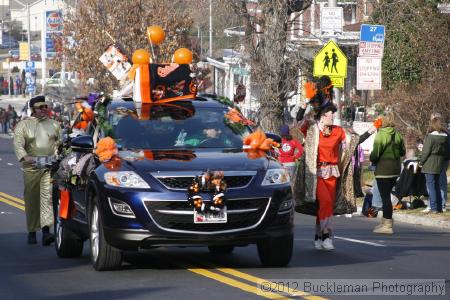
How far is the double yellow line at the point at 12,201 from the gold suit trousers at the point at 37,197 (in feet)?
22.8

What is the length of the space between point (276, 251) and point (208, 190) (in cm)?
120

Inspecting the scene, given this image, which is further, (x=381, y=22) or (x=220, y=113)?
(x=381, y=22)

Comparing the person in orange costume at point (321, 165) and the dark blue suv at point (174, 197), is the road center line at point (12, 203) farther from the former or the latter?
the dark blue suv at point (174, 197)

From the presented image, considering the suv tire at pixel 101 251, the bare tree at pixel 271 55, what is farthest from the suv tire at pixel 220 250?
the bare tree at pixel 271 55

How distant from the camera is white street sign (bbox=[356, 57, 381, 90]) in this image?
24312 millimetres

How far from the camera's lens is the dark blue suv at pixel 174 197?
11586mm

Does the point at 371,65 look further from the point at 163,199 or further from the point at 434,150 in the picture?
the point at 163,199

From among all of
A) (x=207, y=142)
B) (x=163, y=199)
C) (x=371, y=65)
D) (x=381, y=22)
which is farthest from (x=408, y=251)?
(x=381, y=22)

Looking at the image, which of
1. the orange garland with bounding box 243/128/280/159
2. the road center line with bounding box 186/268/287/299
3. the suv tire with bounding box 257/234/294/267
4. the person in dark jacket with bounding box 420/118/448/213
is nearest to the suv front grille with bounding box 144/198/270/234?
the suv tire with bounding box 257/234/294/267

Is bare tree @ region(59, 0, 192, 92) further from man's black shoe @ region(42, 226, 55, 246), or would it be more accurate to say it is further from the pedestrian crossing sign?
man's black shoe @ region(42, 226, 55, 246)

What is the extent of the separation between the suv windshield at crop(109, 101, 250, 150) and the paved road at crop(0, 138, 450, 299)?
1.27m

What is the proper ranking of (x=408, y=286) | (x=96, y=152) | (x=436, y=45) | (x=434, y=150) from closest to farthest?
1. (x=408, y=286)
2. (x=96, y=152)
3. (x=434, y=150)
4. (x=436, y=45)

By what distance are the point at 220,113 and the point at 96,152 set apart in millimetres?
1767

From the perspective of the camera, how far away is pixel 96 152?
1220 cm
